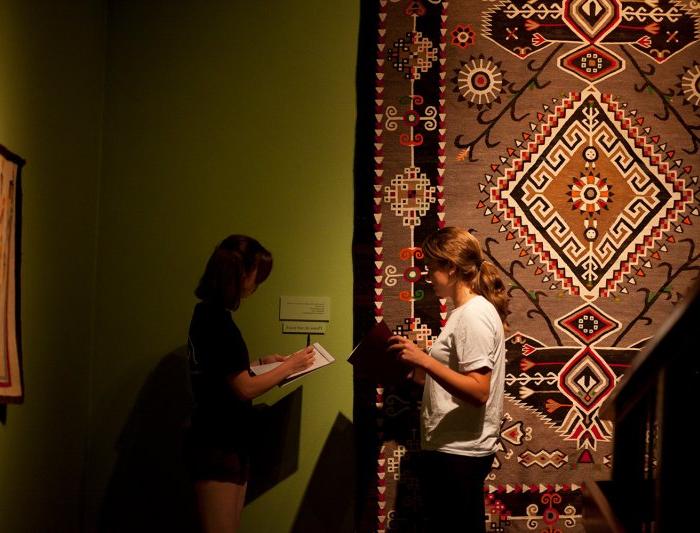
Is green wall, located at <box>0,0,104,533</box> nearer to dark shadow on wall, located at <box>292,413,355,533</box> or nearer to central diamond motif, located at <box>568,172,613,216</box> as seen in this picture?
dark shadow on wall, located at <box>292,413,355,533</box>

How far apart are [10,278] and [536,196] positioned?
7.33 feet

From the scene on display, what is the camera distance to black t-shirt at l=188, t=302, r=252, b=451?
2217 mm

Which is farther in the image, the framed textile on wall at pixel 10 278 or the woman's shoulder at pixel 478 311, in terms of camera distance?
the woman's shoulder at pixel 478 311

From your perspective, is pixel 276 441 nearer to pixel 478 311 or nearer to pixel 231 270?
pixel 231 270

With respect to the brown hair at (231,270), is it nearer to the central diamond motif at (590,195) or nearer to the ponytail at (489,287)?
the ponytail at (489,287)

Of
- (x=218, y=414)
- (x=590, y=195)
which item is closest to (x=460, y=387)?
(x=218, y=414)

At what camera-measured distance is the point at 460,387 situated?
217 centimetres

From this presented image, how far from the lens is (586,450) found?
290cm

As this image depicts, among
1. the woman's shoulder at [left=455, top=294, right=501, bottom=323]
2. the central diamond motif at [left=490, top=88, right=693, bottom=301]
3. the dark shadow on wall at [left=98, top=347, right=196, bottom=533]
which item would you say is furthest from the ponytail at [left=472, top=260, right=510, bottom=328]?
the dark shadow on wall at [left=98, top=347, right=196, bottom=533]

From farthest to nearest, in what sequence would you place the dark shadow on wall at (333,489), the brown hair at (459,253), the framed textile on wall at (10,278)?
1. the dark shadow on wall at (333,489)
2. the brown hair at (459,253)
3. the framed textile on wall at (10,278)

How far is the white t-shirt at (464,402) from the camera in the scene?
7.24 feet

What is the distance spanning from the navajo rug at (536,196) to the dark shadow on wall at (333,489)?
3.0 inches

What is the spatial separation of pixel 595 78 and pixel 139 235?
231 centimetres

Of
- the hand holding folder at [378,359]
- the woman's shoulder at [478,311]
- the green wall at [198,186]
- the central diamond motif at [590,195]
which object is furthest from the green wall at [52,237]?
the central diamond motif at [590,195]
